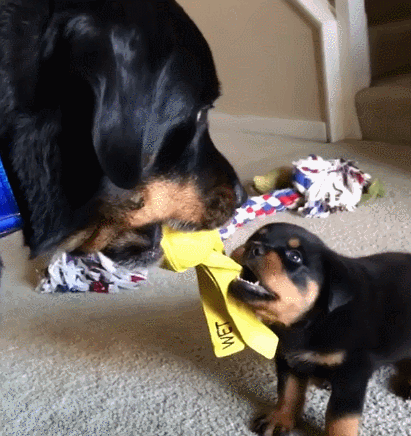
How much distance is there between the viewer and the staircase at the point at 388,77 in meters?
2.65

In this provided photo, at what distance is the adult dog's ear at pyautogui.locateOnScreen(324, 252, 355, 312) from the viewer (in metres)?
1.05

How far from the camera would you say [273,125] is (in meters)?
3.20

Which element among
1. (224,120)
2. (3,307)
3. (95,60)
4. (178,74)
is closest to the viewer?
(95,60)

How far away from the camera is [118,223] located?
1094 millimetres

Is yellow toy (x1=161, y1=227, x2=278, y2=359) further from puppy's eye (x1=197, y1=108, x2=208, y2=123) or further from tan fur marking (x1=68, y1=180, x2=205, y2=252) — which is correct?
puppy's eye (x1=197, y1=108, x2=208, y2=123)

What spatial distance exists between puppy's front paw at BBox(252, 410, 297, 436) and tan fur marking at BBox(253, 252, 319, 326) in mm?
199

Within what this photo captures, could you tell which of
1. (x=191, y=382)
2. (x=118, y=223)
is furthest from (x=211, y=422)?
(x=118, y=223)

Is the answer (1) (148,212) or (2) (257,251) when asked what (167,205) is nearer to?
(1) (148,212)

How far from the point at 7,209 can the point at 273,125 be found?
7.97ft

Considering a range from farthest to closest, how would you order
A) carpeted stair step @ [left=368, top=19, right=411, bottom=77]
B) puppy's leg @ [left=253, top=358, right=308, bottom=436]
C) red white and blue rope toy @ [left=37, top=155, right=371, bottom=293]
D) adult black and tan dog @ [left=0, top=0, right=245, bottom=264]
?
1. carpeted stair step @ [left=368, top=19, right=411, bottom=77]
2. red white and blue rope toy @ [left=37, top=155, right=371, bottom=293]
3. puppy's leg @ [left=253, top=358, right=308, bottom=436]
4. adult black and tan dog @ [left=0, top=0, right=245, bottom=264]

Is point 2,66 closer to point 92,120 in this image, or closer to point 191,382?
point 92,120

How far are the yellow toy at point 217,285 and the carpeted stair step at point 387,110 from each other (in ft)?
5.61

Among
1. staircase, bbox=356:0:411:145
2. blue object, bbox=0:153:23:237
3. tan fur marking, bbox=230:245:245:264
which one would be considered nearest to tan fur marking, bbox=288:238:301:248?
tan fur marking, bbox=230:245:245:264

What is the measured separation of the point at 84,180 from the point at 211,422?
0.54 meters
